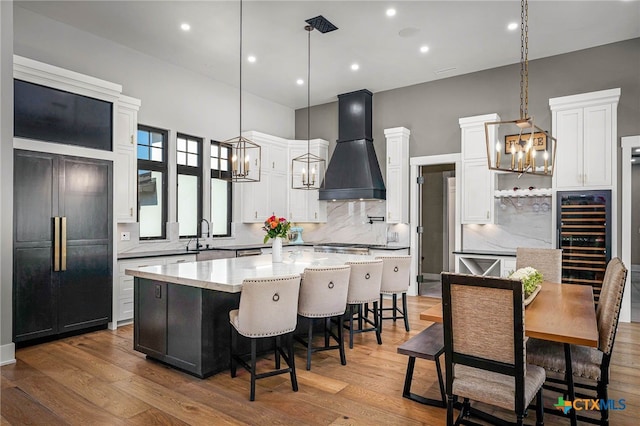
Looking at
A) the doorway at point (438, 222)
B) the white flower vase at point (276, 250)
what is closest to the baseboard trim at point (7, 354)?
the white flower vase at point (276, 250)

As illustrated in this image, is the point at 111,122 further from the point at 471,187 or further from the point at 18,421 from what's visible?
the point at 471,187

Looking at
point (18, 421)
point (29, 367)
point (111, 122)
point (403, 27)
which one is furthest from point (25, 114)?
point (403, 27)

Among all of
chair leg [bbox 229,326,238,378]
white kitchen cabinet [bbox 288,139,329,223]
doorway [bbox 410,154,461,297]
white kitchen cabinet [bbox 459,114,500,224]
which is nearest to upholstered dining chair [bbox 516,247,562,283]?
white kitchen cabinet [bbox 459,114,500,224]

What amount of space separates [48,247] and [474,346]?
417 cm

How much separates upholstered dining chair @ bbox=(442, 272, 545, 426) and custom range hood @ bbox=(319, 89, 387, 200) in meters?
4.64

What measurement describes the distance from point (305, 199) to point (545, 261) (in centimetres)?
450

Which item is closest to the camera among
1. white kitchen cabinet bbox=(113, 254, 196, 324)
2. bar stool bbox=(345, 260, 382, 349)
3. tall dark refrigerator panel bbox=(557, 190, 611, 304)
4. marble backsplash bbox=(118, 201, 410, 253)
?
bar stool bbox=(345, 260, 382, 349)

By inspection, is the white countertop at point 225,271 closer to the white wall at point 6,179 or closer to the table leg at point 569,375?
the white wall at point 6,179

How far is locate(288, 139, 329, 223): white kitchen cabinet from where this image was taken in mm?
7613

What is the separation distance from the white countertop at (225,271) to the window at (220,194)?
7.95 feet

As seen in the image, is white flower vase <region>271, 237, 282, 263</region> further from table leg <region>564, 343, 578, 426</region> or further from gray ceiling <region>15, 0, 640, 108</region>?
table leg <region>564, 343, 578, 426</region>

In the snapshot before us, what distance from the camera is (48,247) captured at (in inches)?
163

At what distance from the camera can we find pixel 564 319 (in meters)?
2.47

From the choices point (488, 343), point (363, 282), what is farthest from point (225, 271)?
point (488, 343)
